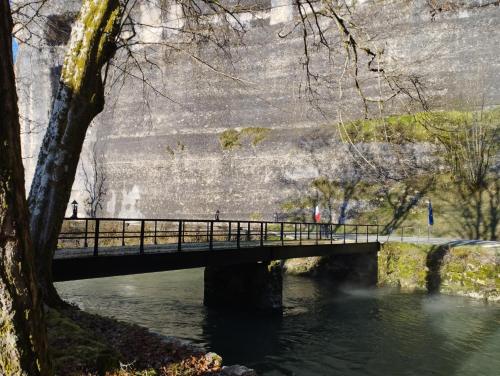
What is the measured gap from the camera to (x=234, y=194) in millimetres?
31797

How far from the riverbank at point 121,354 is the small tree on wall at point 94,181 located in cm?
3242

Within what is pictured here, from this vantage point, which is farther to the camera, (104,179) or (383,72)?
(104,179)

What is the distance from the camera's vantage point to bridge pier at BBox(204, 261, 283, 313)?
45.3 ft

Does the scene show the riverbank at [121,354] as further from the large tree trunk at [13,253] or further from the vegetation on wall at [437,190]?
the vegetation on wall at [437,190]

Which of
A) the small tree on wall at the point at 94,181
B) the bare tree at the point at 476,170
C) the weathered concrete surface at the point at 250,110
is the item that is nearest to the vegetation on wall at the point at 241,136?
the weathered concrete surface at the point at 250,110

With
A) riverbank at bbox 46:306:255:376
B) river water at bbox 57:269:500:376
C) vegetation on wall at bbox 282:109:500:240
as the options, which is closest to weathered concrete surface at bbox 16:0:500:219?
vegetation on wall at bbox 282:109:500:240

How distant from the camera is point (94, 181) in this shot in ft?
126

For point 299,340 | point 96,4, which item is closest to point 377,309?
point 299,340

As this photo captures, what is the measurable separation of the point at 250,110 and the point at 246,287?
856 inches

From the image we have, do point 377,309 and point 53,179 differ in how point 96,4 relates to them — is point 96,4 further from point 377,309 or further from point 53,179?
point 377,309

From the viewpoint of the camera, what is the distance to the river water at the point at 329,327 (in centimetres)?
927

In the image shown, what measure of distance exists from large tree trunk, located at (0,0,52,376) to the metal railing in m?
5.18

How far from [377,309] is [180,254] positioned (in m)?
7.18

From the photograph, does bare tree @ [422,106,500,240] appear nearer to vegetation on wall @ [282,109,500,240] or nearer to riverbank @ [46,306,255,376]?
Result: vegetation on wall @ [282,109,500,240]
